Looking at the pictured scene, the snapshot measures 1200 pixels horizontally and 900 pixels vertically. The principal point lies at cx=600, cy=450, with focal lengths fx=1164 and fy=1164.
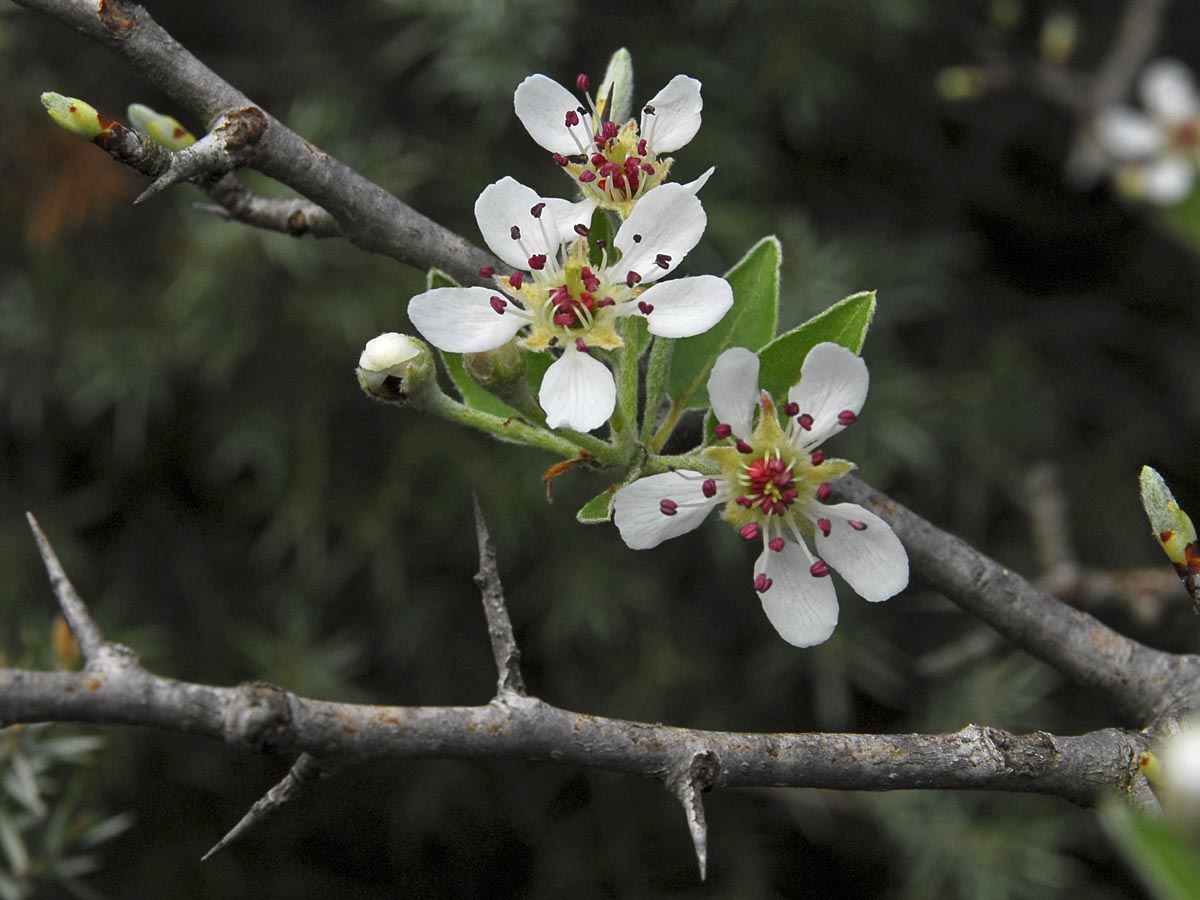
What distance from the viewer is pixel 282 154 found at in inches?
33.6

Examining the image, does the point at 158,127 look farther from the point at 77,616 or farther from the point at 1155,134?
the point at 1155,134

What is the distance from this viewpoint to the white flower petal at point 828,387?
0.80m

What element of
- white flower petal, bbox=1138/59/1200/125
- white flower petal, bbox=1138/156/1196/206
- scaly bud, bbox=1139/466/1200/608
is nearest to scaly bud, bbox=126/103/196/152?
scaly bud, bbox=1139/466/1200/608

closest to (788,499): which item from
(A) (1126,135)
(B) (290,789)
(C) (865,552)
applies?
(C) (865,552)

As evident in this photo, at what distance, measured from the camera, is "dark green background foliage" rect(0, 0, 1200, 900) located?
2609 mm

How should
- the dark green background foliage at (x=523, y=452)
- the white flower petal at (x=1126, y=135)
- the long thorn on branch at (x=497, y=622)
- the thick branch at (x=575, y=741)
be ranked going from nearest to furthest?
the thick branch at (x=575, y=741), the long thorn on branch at (x=497, y=622), the white flower petal at (x=1126, y=135), the dark green background foliage at (x=523, y=452)

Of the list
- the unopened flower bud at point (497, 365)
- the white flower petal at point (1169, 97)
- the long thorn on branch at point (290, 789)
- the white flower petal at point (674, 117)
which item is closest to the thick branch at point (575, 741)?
the long thorn on branch at point (290, 789)

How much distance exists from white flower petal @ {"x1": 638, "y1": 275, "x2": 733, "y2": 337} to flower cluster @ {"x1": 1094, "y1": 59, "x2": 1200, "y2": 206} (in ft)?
5.67

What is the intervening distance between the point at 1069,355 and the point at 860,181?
2.43 ft

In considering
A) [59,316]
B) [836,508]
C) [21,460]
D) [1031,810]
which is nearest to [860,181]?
[1031,810]

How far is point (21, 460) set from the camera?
9.43 feet

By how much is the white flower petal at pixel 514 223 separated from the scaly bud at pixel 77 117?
26cm

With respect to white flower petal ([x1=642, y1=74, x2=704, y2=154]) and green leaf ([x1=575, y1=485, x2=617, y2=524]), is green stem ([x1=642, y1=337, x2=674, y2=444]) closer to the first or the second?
green leaf ([x1=575, y1=485, x2=617, y2=524])

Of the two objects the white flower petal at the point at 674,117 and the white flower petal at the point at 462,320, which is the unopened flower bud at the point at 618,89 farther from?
the white flower petal at the point at 462,320
